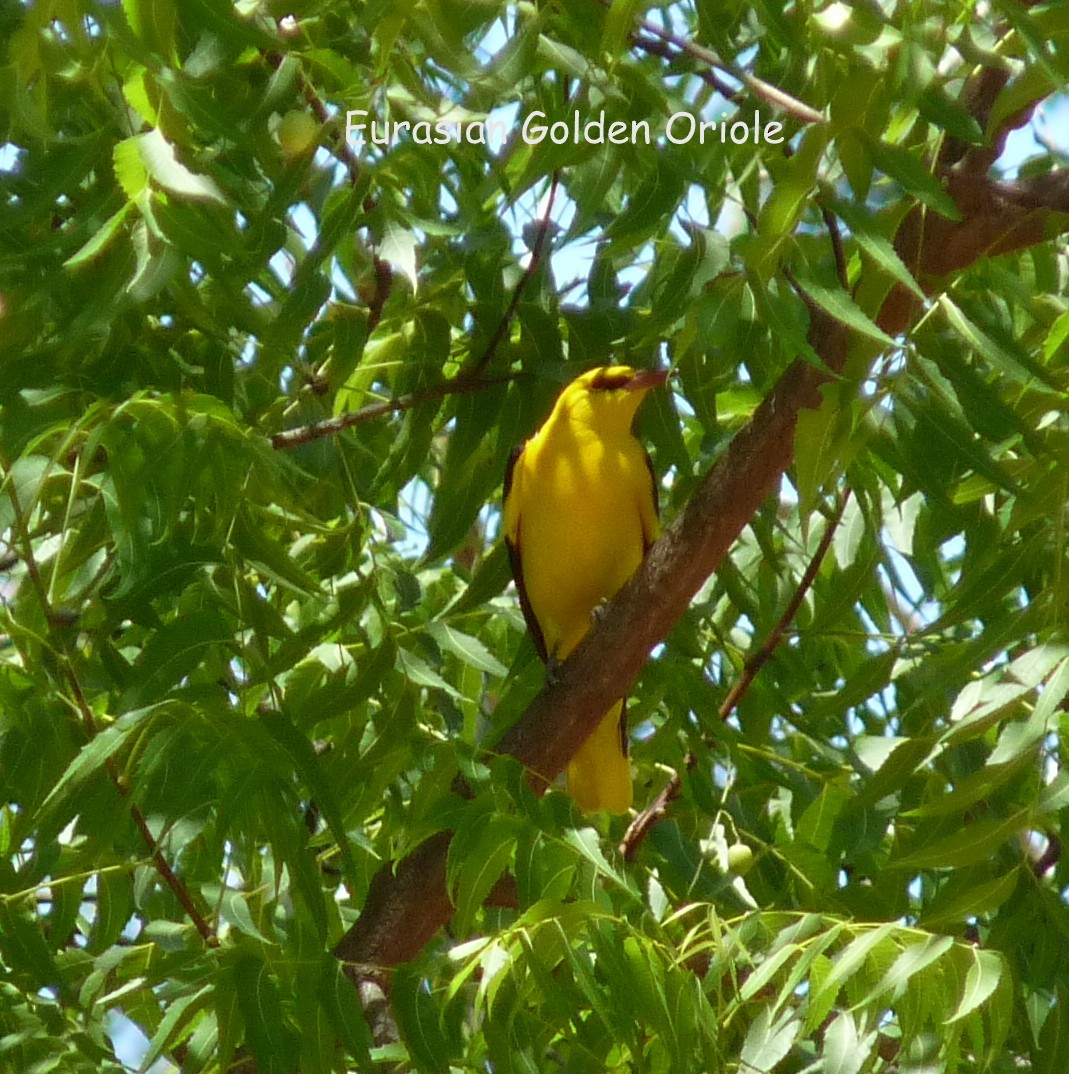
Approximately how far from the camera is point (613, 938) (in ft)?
7.75

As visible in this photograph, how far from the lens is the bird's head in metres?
4.86

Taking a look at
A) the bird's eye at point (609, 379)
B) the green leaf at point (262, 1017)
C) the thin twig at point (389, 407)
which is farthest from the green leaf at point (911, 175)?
the bird's eye at point (609, 379)

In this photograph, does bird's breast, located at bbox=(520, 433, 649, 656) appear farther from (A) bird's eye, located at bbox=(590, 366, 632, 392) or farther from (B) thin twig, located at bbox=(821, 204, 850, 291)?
(B) thin twig, located at bbox=(821, 204, 850, 291)

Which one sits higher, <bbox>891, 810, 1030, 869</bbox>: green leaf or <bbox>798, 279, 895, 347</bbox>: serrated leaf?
<bbox>798, 279, 895, 347</bbox>: serrated leaf

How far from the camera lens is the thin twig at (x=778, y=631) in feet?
11.0

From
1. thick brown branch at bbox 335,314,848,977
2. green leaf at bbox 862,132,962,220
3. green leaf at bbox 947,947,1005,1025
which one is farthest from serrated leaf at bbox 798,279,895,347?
green leaf at bbox 947,947,1005,1025

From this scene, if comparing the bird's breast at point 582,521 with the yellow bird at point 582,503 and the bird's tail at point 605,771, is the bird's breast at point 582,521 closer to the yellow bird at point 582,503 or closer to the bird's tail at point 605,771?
the yellow bird at point 582,503

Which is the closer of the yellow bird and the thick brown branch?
the thick brown branch

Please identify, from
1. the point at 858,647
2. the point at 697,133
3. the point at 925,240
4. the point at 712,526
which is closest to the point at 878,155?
the point at 697,133

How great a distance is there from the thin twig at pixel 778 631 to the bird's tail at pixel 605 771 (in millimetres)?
630

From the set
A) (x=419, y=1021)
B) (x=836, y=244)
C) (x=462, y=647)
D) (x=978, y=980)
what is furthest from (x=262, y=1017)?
(x=836, y=244)

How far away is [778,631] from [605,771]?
1.00 m

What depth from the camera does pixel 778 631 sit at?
3.40 m

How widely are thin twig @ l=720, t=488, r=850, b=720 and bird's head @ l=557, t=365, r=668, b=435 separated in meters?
1.42
